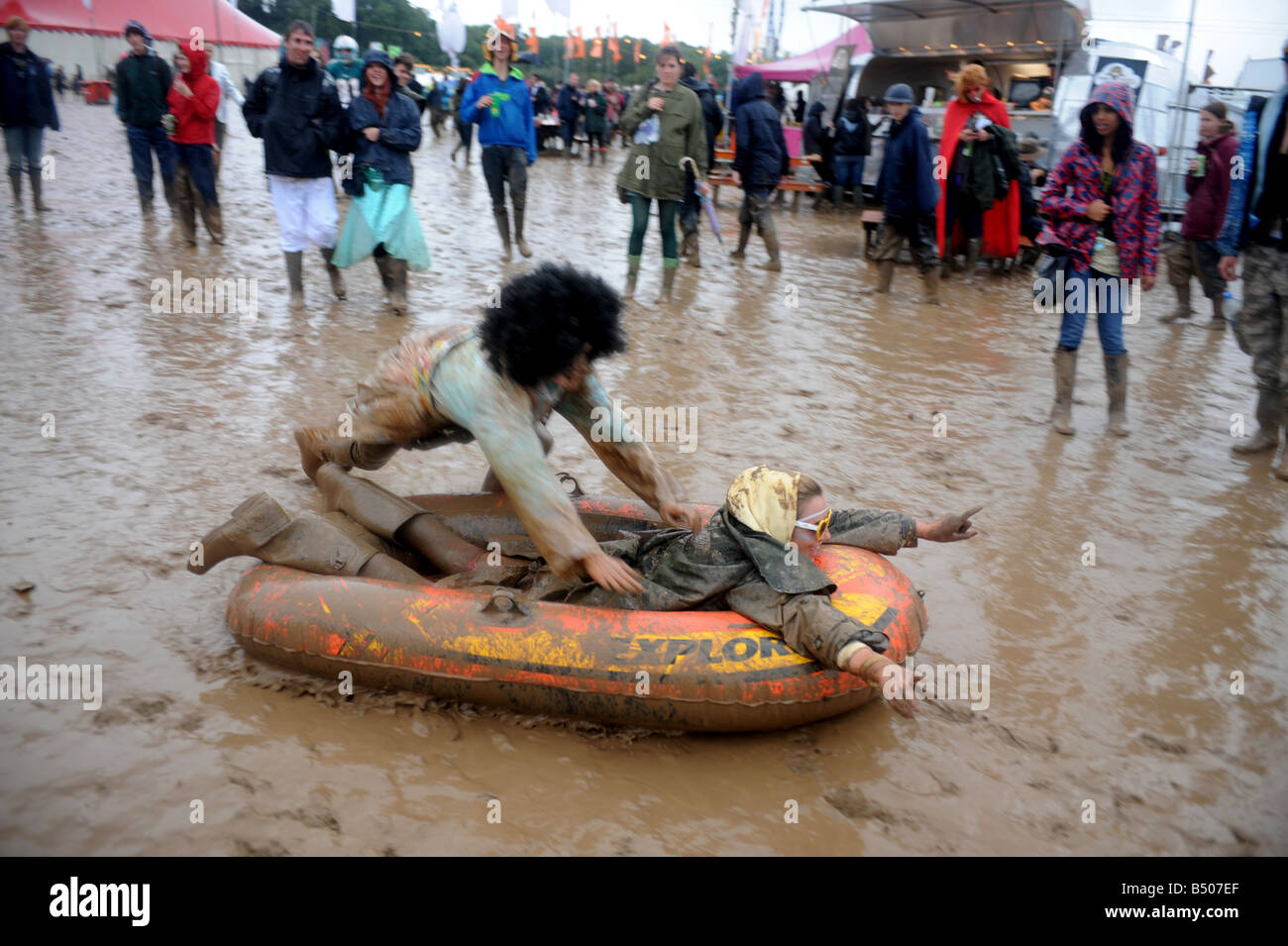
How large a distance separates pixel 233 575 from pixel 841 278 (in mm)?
7824

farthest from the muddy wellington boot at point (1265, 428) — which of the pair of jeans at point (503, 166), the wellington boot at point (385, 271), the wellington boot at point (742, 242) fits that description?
the pair of jeans at point (503, 166)

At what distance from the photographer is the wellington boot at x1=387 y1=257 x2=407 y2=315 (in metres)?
7.72

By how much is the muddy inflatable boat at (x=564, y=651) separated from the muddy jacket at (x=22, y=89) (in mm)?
8502

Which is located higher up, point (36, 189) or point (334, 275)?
point (36, 189)

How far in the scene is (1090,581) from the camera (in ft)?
14.6

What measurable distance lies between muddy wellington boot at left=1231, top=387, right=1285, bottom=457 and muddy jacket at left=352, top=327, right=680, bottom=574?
13.4 ft

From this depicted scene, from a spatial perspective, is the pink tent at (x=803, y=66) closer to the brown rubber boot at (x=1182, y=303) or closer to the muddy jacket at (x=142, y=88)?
the brown rubber boot at (x=1182, y=303)

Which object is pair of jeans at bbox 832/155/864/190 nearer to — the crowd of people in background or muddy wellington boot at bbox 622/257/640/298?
the crowd of people in background

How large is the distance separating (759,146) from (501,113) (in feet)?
8.62

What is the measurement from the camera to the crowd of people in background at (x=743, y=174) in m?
5.51

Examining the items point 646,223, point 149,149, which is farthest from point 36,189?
point 646,223

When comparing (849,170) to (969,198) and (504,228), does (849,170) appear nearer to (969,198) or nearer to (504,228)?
(969,198)

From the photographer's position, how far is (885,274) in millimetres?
9688
